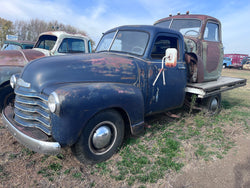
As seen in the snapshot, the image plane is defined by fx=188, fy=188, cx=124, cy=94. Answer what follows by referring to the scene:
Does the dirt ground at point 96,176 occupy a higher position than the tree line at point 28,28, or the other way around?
the tree line at point 28,28

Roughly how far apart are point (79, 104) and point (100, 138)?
0.66m

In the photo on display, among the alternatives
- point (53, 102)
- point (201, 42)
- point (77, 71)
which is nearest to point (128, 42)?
point (77, 71)

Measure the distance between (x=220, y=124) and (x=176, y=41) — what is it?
2219 mm

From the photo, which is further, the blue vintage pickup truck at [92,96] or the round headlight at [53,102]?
the blue vintage pickup truck at [92,96]

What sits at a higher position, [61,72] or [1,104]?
[61,72]

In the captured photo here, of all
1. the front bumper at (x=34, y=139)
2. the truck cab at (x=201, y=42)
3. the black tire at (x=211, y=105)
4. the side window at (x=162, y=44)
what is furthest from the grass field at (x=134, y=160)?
the side window at (x=162, y=44)

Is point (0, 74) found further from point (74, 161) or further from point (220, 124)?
point (220, 124)

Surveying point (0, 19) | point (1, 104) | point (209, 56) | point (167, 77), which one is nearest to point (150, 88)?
point (167, 77)

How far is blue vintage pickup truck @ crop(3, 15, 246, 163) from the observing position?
226 centimetres

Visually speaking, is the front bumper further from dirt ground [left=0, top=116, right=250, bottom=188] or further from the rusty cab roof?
the rusty cab roof

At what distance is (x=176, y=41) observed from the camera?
157 inches

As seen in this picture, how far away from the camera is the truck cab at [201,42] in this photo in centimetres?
448

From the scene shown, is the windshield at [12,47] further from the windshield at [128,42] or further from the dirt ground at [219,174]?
the dirt ground at [219,174]

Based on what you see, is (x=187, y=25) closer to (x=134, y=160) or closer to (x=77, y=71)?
(x=77, y=71)
